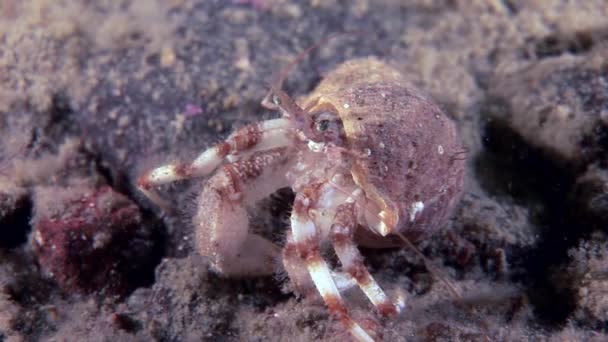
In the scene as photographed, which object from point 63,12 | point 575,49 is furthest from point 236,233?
point 575,49

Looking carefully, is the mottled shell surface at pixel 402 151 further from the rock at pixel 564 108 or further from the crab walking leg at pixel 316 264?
the rock at pixel 564 108

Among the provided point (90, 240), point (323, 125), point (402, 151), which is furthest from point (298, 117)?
point (90, 240)

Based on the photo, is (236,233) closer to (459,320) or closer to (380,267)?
(380,267)

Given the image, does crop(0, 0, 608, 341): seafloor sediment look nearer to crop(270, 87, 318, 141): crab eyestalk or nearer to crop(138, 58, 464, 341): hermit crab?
crop(138, 58, 464, 341): hermit crab

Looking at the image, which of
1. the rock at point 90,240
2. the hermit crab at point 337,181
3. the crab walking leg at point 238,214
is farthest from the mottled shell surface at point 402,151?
the rock at point 90,240

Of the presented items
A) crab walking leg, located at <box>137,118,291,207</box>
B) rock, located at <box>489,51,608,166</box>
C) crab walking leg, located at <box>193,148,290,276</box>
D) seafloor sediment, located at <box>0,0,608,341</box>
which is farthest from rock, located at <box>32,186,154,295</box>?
rock, located at <box>489,51,608,166</box>

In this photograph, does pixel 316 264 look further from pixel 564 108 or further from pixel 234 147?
pixel 564 108
